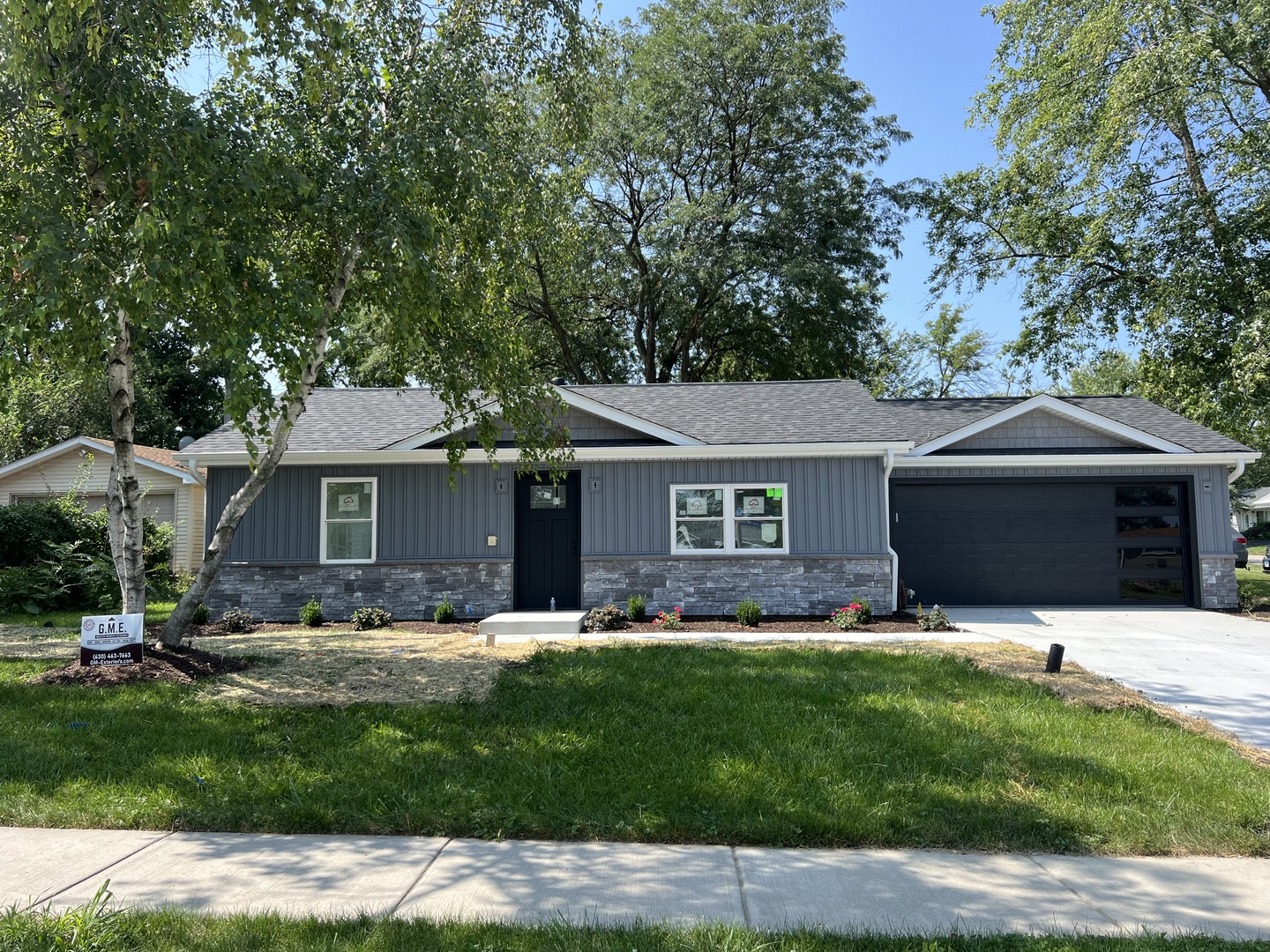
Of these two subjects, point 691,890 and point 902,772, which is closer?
point 691,890

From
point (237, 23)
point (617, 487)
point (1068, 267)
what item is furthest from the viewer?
point (1068, 267)

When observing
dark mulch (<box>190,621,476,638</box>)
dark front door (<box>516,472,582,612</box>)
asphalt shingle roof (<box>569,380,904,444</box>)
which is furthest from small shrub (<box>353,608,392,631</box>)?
asphalt shingle roof (<box>569,380,904,444</box>)

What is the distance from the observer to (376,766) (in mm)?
5152

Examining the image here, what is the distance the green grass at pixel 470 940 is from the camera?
10.0 ft

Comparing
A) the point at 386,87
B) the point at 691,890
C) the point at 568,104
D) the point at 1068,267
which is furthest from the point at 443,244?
the point at 1068,267

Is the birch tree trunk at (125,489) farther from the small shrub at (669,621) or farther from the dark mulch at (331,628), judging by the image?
the small shrub at (669,621)

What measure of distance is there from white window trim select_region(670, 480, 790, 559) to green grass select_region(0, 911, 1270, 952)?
32.0 ft

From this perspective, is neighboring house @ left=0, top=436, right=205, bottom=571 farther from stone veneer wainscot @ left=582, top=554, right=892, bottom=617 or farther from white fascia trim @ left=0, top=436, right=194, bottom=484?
stone veneer wainscot @ left=582, top=554, right=892, bottom=617

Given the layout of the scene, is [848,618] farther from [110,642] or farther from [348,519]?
[110,642]

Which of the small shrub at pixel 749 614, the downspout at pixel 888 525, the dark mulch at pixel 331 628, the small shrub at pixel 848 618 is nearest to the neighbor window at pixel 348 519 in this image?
the dark mulch at pixel 331 628

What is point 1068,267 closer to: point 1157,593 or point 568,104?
point 1157,593

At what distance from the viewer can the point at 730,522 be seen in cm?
1302

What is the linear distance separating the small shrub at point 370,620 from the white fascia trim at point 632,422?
4390 mm

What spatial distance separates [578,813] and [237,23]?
7.80m
